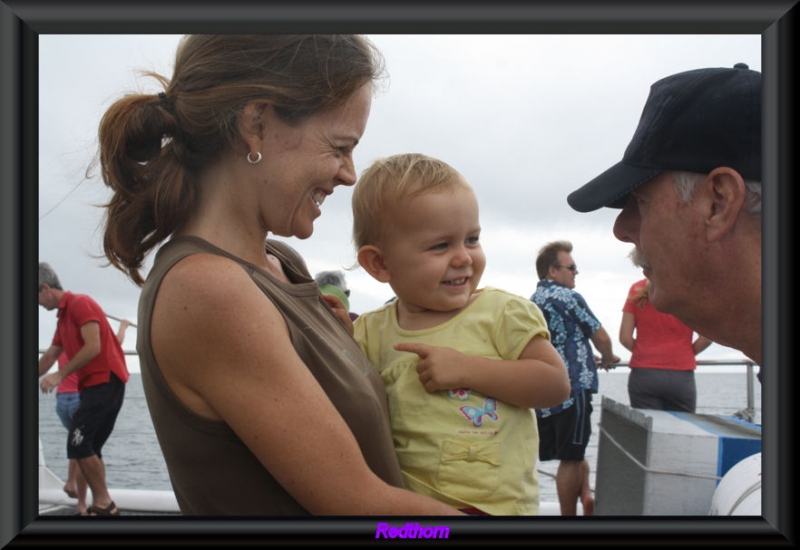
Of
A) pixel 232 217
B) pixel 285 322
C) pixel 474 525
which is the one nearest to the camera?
pixel 474 525

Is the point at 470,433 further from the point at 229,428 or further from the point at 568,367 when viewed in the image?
the point at 568,367

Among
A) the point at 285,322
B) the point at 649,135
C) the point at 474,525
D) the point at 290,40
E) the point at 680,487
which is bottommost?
the point at 680,487

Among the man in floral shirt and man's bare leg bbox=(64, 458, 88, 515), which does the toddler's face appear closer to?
the man in floral shirt

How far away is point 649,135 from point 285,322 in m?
0.75

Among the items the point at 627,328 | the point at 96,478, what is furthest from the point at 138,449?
the point at 627,328

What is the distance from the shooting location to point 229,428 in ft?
3.82

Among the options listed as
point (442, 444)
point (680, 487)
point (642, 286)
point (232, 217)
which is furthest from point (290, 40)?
point (642, 286)

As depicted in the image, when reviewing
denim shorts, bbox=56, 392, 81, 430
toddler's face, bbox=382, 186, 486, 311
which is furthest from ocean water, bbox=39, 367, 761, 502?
toddler's face, bbox=382, 186, 486, 311

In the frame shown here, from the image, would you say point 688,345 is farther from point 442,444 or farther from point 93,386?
point 93,386

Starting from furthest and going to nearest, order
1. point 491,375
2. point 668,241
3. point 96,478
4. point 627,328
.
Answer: point 96,478 < point 627,328 < point 491,375 < point 668,241

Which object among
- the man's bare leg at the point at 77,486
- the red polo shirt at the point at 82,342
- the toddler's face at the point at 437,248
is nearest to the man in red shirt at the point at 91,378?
the red polo shirt at the point at 82,342

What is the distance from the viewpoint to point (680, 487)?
294 centimetres

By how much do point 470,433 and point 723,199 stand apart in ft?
2.17

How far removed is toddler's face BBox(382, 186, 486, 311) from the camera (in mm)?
1641
